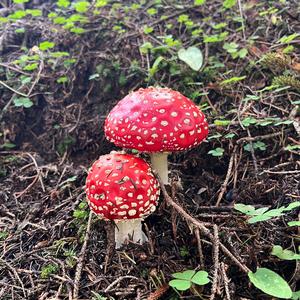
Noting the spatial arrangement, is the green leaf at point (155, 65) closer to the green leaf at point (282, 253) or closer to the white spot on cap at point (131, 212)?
the white spot on cap at point (131, 212)

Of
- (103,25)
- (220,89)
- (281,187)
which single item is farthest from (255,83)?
(103,25)

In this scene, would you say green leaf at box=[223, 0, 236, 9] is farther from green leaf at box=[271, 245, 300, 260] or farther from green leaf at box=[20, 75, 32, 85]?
green leaf at box=[271, 245, 300, 260]

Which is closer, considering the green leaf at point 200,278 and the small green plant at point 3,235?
the green leaf at point 200,278

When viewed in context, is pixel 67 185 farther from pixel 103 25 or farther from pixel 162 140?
pixel 103 25

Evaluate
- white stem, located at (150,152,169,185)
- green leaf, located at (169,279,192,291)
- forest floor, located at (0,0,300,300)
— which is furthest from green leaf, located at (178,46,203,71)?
green leaf, located at (169,279,192,291)

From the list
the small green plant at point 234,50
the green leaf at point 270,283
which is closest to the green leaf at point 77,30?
the small green plant at point 234,50

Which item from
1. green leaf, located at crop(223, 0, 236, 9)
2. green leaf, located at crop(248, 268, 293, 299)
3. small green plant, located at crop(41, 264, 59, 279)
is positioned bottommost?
small green plant, located at crop(41, 264, 59, 279)
